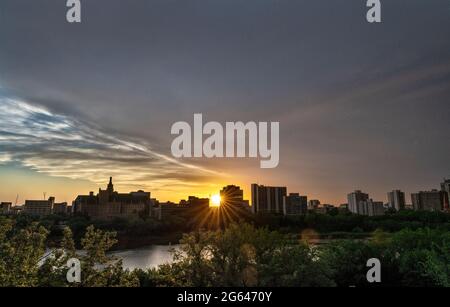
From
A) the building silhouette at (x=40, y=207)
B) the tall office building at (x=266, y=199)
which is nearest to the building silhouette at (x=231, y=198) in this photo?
the tall office building at (x=266, y=199)

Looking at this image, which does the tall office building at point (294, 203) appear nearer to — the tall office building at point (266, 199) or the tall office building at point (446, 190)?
the tall office building at point (266, 199)

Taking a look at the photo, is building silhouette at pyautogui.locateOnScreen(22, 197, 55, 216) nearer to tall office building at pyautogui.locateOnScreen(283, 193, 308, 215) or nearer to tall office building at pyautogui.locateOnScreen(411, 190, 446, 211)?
tall office building at pyautogui.locateOnScreen(283, 193, 308, 215)

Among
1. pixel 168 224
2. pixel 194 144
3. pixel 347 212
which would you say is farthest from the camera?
pixel 347 212

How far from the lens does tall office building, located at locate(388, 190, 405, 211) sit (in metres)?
17.4

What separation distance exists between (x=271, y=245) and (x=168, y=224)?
924 centimetres

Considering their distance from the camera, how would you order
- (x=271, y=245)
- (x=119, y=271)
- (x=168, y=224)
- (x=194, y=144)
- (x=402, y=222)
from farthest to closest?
(x=402, y=222) → (x=168, y=224) → (x=271, y=245) → (x=119, y=271) → (x=194, y=144)

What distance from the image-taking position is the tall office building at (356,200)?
726 inches

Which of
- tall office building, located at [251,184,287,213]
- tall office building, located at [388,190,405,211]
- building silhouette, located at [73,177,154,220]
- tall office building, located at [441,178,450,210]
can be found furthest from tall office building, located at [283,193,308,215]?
building silhouette, located at [73,177,154,220]

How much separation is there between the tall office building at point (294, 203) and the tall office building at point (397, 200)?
487 centimetres

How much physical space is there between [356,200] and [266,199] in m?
7.23

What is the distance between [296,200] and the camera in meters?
15.7
